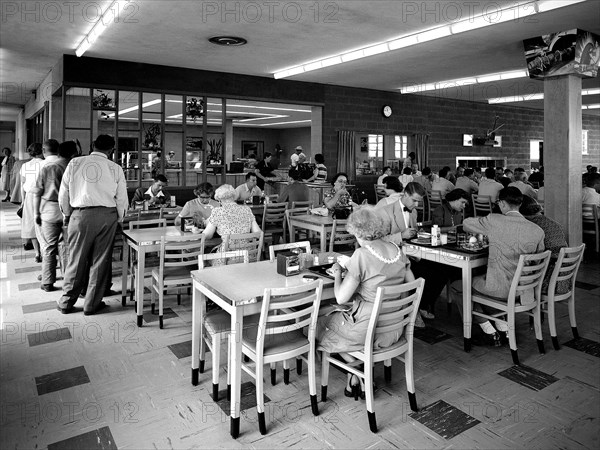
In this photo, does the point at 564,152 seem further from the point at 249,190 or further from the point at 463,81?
the point at 463,81

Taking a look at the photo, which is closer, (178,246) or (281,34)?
(178,246)

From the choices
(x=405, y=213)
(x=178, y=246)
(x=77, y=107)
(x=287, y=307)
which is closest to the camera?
(x=287, y=307)

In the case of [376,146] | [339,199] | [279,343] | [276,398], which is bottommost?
[276,398]

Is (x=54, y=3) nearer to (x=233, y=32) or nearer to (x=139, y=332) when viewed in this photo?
(x=233, y=32)

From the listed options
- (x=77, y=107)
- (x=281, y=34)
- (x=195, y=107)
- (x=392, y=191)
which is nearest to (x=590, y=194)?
(x=392, y=191)

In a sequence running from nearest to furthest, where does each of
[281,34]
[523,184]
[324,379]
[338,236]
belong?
[324,379]
[338,236]
[281,34]
[523,184]

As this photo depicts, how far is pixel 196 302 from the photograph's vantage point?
115 inches

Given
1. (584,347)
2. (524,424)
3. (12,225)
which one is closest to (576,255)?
(584,347)

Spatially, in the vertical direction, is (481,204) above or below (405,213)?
above

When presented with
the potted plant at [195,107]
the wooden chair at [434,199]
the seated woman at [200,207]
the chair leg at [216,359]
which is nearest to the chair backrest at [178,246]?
the seated woman at [200,207]

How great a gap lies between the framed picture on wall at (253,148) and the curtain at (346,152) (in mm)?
11452

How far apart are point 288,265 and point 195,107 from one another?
6.46 metres

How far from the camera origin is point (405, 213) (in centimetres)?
461

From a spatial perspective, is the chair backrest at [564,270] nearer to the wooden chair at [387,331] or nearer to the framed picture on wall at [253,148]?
the wooden chair at [387,331]
